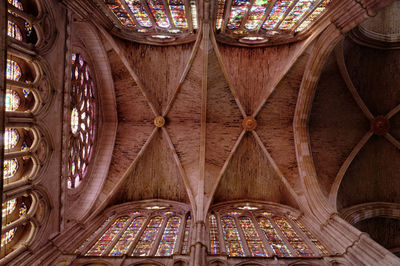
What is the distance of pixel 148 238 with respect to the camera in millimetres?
8461

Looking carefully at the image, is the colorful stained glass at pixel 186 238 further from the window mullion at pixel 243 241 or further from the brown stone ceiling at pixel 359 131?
the brown stone ceiling at pixel 359 131

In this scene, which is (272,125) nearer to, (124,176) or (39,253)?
(124,176)

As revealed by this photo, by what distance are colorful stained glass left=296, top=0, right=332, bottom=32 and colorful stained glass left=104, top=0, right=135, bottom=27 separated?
565 centimetres

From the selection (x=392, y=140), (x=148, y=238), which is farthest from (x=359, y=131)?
(x=148, y=238)

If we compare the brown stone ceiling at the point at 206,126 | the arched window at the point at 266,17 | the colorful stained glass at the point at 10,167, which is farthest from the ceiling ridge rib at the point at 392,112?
the colorful stained glass at the point at 10,167

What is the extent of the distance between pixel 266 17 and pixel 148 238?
7609 millimetres

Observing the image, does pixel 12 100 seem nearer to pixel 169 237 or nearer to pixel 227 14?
pixel 169 237

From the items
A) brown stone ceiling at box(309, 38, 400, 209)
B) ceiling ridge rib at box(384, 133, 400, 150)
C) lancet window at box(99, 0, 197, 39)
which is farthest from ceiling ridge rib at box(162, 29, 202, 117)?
ceiling ridge rib at box(384, 133, 400, 150)

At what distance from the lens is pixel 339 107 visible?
1140 cm

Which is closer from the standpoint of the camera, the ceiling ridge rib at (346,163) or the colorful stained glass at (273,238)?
the colorful stained glass at (273,238)

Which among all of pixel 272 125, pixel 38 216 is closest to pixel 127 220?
pixel 38 216

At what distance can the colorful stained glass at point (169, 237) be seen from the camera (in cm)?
769

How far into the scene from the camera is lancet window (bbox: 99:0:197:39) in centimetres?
793

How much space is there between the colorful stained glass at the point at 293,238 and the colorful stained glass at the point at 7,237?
7.19 meters
